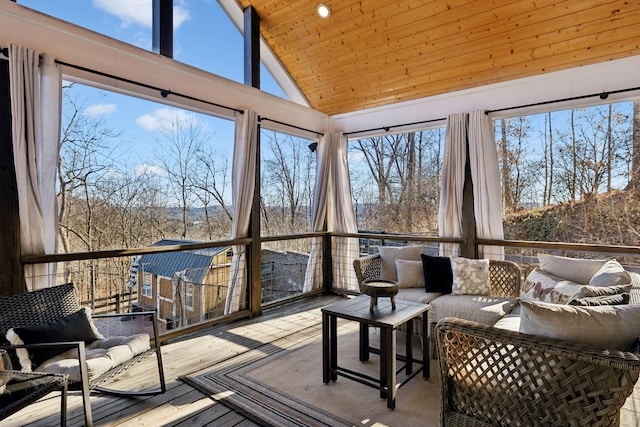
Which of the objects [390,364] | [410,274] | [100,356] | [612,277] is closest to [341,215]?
[410,274]

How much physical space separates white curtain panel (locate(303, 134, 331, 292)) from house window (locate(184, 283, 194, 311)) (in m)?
1.58

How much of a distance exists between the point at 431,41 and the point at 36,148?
3689 millimetres

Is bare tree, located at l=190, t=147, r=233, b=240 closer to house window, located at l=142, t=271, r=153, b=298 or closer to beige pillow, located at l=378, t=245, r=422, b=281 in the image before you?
house window, located at l=142, t=271, r=153, b=298

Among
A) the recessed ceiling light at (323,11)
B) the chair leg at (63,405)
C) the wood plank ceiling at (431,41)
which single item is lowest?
the chair leg at (63,405)

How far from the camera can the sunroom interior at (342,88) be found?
2645mm

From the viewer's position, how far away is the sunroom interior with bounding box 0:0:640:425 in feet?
8.68

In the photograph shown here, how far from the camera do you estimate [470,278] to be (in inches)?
129

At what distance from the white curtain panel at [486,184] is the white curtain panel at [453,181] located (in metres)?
0.13

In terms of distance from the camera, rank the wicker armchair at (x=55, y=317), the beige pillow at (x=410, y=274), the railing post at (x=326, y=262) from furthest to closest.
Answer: the railing post at (x=326, y=262), the beige pillow at (x=410, y=274), the wicker armchair at (x=55, y=317)

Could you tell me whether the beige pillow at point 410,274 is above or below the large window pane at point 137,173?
below

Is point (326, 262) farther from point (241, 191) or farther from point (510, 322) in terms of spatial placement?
point (510, 322)

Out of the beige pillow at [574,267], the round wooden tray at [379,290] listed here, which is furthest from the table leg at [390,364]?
the beige pillow at [574,267]

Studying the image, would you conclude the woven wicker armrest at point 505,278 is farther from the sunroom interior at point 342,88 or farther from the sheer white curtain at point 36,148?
the sheer white curtain at point 36,148

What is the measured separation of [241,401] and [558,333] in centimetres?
183
